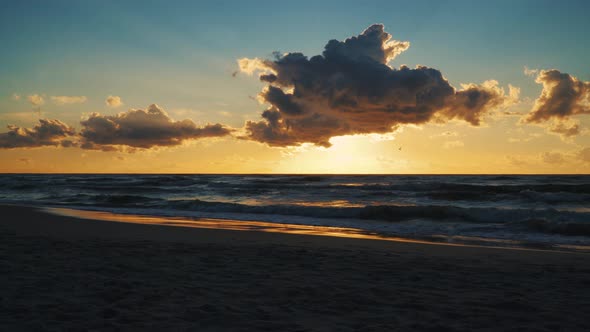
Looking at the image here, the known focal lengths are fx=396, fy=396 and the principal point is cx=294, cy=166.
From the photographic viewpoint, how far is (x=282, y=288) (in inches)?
207

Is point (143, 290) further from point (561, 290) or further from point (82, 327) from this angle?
point (561, 290)

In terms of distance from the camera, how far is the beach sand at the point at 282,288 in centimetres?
400

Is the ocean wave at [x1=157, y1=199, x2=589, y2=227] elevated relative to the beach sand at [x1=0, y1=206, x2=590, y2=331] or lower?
lower

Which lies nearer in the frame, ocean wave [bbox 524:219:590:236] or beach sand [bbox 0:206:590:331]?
beach sand [bbox 0:206:590:331]

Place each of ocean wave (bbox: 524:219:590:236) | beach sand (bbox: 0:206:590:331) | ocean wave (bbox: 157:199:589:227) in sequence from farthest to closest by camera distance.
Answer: ocean wave (bbox: 157:199:589:227) < ocean wave (bbox: 524:219:590:236) < beach sand (bbox: 0:206:590:331)

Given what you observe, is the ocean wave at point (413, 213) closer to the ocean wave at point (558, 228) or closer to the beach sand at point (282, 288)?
the ocean wave at point (558, 228)

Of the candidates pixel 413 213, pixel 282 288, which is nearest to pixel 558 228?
pixel 413 213

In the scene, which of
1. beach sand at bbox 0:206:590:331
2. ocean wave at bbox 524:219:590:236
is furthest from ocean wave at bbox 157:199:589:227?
beach sand at bbox 0:206:590:331

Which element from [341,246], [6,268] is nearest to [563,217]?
[341,246]

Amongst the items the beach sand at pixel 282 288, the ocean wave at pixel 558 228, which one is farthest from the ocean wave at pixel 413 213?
the beach sand at pixel 282 288

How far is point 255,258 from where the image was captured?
7.44 m

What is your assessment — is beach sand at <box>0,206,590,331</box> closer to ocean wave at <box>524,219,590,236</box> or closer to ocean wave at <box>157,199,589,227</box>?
ocean wave at <box>524,219,590,236</box>

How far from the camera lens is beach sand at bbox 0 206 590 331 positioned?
13.1 feet

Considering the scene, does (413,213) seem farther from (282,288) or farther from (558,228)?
(282,288)
